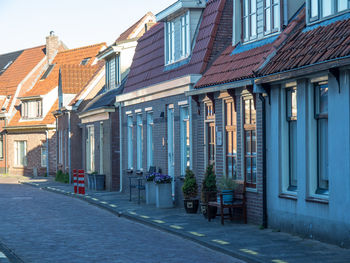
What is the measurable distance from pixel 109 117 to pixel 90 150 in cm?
535

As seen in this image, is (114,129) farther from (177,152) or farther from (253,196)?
(253,196)

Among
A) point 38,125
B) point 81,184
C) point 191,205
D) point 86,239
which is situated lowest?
point 86,239

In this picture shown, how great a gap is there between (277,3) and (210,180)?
468 centimetres

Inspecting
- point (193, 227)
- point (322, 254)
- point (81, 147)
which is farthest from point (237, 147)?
point (81, 147)

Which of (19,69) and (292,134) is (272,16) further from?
(19,69)

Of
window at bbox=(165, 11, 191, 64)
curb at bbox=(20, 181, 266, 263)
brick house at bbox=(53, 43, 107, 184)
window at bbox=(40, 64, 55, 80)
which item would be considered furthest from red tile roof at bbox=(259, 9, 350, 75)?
window at bbox=(40, 64, 55, 80)

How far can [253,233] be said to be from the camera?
1436 centimetres

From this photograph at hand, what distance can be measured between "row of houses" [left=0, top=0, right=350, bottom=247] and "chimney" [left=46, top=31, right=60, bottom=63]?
23253mm

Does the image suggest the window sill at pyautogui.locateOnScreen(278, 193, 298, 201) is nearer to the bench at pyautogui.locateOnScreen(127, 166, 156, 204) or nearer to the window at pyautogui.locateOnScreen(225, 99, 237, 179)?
the window at pyautogui.locateOnScreen(225, 99, 237, 179)

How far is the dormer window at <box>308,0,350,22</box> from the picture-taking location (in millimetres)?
13297

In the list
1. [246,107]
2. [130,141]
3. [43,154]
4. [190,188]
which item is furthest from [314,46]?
[43,154]

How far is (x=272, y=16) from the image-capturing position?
1627 centimetres

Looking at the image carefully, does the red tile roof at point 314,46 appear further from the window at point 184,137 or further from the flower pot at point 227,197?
the window at point 184,137

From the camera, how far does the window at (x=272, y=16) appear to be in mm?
16078
